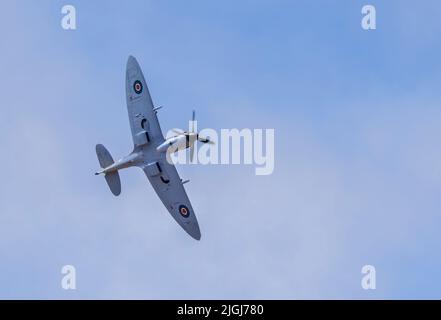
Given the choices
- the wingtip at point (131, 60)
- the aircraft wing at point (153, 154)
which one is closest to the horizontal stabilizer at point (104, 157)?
the aircraft wing at point (153, 154)

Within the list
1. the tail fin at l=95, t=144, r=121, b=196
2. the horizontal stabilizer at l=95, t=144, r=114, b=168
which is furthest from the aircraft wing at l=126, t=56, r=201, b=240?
the horizontal stabilizer at l=95, t=144, r=114, b=168

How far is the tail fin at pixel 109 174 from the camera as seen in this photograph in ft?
253

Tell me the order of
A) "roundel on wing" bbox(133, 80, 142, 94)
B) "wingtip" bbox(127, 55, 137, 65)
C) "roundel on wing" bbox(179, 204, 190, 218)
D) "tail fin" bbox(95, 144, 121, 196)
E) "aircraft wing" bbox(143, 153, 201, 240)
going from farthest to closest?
"roundel on wing" bbox(179, 204, 190, 218) < "wingtip" bbox(127, 55, 137, 65) < "tail fin" bbox(95, 144, 121, 196) < "roundel on wing" bbox(133, 80, 142, 94) < "aircraft wing" bbox(143, 153, 201, 240)

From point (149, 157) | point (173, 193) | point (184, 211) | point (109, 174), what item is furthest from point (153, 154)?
point (184, 211)

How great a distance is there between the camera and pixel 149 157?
7569 centimetres

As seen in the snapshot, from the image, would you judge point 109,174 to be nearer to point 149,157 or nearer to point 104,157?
point 104,157

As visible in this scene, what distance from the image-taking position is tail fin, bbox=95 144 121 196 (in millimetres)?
77188

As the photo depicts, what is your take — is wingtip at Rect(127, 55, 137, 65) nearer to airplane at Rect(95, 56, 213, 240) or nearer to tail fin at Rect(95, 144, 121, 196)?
airplane at Rect(95, 56, 213, 240)

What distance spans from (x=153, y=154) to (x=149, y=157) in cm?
48
